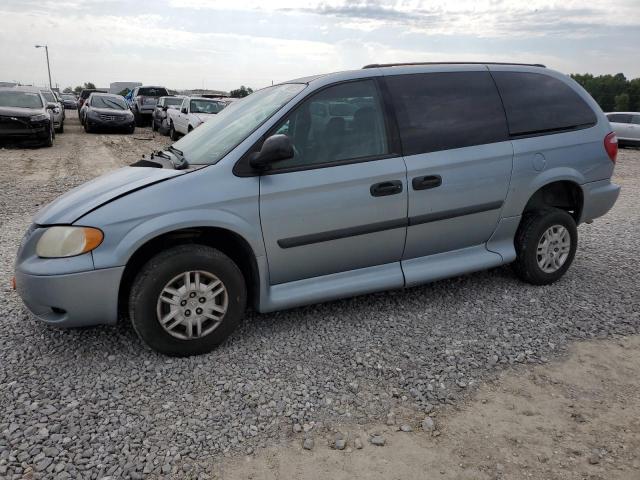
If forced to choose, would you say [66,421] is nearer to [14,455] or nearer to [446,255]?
[14,455]

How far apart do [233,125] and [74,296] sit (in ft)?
5.36

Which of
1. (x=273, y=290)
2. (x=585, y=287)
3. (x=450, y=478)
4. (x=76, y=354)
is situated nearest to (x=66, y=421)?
(x=76, y=354)

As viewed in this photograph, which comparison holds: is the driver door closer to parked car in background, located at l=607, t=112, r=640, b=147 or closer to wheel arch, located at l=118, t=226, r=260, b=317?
wheel arch, located at l=118, t=226, r=260, b=317

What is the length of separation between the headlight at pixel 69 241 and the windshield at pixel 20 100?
1348 cm

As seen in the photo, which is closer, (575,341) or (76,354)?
(76,354)

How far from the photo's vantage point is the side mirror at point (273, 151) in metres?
3.17

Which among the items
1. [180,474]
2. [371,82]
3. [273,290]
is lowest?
[180,474]

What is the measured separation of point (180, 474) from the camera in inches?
92.4

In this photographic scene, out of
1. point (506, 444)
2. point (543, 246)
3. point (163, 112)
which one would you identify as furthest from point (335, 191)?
point (163, 112)

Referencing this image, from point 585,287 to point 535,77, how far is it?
1.90 metres

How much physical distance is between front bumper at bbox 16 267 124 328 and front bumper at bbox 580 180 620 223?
387cm

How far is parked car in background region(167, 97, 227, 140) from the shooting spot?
51.7ft

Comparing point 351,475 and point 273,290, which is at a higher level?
point 273,290

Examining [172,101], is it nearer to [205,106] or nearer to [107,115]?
[107,115]
